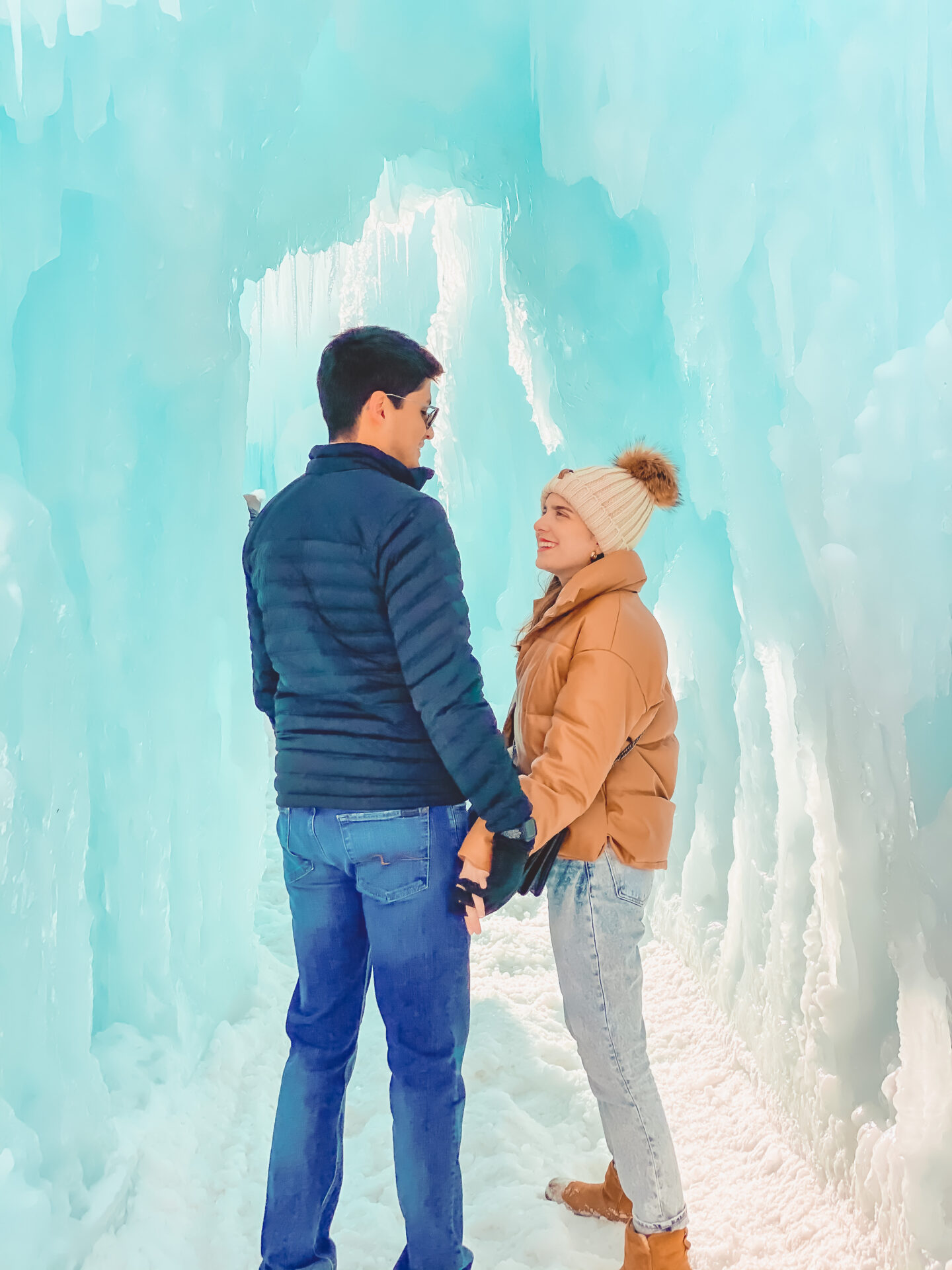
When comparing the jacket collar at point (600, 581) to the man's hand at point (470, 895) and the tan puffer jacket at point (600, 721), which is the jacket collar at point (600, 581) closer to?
the tan puffer jacket at point (600, 721)

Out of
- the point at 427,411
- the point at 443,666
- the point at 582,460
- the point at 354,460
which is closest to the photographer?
the point at 443,666

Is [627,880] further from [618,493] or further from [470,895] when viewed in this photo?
[618,493]

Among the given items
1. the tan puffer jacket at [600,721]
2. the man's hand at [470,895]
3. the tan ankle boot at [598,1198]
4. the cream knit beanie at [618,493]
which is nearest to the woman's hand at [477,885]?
the man's hand at [470,895]

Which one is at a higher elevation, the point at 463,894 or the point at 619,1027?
the point at 463,894

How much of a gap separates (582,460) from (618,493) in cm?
252

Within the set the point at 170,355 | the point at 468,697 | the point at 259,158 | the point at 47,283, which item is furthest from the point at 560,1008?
the point at 259,158

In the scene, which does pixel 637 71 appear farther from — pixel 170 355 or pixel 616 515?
pixel 616 515

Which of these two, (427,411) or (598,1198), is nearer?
(427,411)

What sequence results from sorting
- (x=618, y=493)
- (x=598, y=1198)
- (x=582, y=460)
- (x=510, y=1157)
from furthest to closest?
1. (x=582, y=460)
2. (x=510, y=1157)
3. (x=598, y=1198)
4. (x=618, y=493)

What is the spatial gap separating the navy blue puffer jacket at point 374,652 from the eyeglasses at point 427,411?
108mm

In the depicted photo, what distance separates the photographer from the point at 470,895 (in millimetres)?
1342

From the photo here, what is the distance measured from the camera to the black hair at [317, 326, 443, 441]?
1474 millimetres

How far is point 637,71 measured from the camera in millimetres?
2959

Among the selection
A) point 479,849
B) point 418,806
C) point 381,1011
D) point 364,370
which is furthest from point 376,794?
point 364,370
